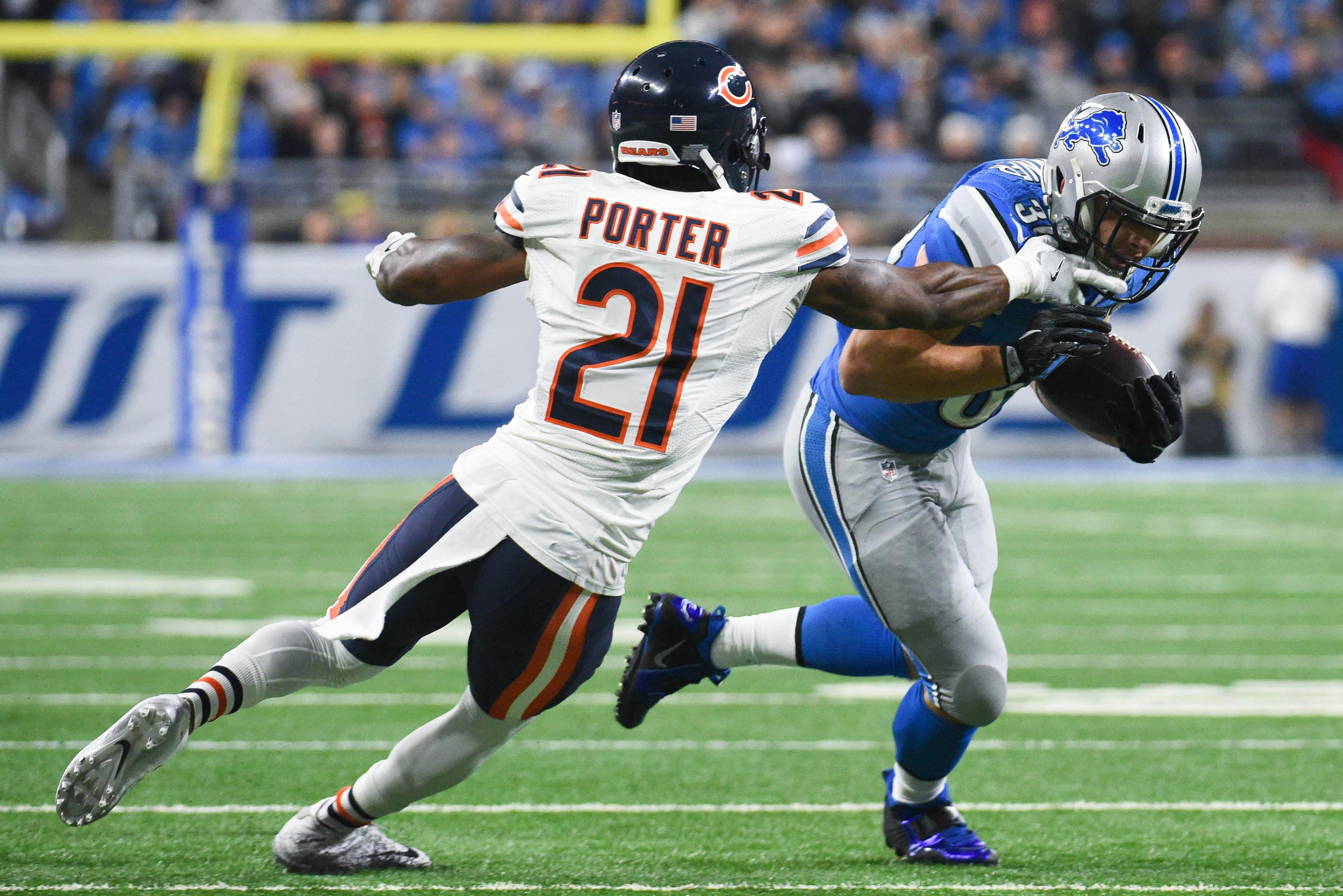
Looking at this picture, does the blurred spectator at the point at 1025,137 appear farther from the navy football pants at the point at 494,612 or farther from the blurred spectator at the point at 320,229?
the navy football pants at the point at 494,612

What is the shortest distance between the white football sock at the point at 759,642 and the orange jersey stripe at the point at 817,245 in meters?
1.09

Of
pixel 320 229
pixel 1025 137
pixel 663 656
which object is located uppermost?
pixel 663 656

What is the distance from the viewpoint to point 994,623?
3.51 meters

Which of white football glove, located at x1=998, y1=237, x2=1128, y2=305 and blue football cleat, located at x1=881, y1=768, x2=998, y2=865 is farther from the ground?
white football glove, located at x1=998, y1=237, x2=1128, y2=305

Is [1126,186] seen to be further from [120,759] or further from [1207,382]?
[1207,382]

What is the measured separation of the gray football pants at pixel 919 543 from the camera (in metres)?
3.46

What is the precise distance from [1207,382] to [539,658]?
35.7 ft

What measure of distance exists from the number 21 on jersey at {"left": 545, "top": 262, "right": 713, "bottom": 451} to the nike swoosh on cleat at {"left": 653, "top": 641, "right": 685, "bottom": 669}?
3.36 feet

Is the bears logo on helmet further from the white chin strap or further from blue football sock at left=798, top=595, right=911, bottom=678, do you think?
blue football sock at left=798, top=595, right=911, bottom=678

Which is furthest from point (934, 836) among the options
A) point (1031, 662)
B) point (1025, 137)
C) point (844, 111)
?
point (844, 111)

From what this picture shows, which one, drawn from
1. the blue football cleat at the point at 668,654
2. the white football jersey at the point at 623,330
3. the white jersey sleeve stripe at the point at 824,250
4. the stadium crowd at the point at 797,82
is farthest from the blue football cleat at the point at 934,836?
the stadium crowd at the point at 797,82

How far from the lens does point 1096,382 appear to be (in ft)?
11.6

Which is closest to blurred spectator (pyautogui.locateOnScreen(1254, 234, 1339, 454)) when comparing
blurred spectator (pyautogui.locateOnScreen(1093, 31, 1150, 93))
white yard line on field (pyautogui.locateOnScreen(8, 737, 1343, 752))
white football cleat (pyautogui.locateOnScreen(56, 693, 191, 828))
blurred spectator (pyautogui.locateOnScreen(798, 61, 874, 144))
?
blurred spectator (pyautogui.locateOnScreen(1093, 31, 1150, 93))

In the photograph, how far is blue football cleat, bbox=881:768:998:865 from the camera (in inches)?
139
